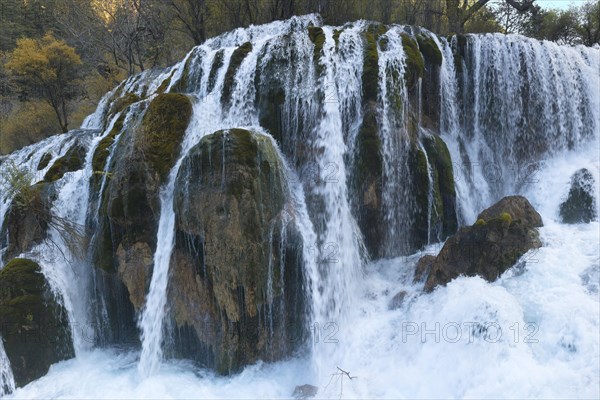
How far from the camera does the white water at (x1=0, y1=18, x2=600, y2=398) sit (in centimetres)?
525

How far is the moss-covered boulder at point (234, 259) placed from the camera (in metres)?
6.07

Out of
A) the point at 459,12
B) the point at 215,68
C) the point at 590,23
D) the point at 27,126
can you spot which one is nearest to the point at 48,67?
A: the point at 27,126

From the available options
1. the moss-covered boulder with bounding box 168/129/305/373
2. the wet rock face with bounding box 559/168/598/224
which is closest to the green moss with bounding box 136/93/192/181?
the moss-covered boulder with bounding box 168/129/305/373

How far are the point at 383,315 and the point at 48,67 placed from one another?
62.6ft

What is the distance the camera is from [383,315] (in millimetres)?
6883

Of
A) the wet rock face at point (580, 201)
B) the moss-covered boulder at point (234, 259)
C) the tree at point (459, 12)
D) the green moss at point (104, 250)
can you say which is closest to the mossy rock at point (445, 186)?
Result: the wet rock face at point (580, 201)

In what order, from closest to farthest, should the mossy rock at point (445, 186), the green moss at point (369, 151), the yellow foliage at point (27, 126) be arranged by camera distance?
the green moss at point (369, 151) → the mossy rock at point (445, 186) → the yellow foliage at point (27, 126)

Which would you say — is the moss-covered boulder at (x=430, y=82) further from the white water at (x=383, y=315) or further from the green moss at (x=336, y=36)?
the green moss at (x=336, y=36)

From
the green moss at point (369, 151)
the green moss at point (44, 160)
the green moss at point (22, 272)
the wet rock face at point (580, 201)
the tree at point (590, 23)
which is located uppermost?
the tree at point (590, 23)

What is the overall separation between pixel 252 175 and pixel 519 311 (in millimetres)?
4418

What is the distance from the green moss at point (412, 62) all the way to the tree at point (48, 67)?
16249mm

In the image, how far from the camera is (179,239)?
645 cm

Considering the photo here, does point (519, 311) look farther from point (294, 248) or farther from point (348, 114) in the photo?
point (348, 114)

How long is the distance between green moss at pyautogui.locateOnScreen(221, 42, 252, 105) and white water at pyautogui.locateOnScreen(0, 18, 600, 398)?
0.16m
